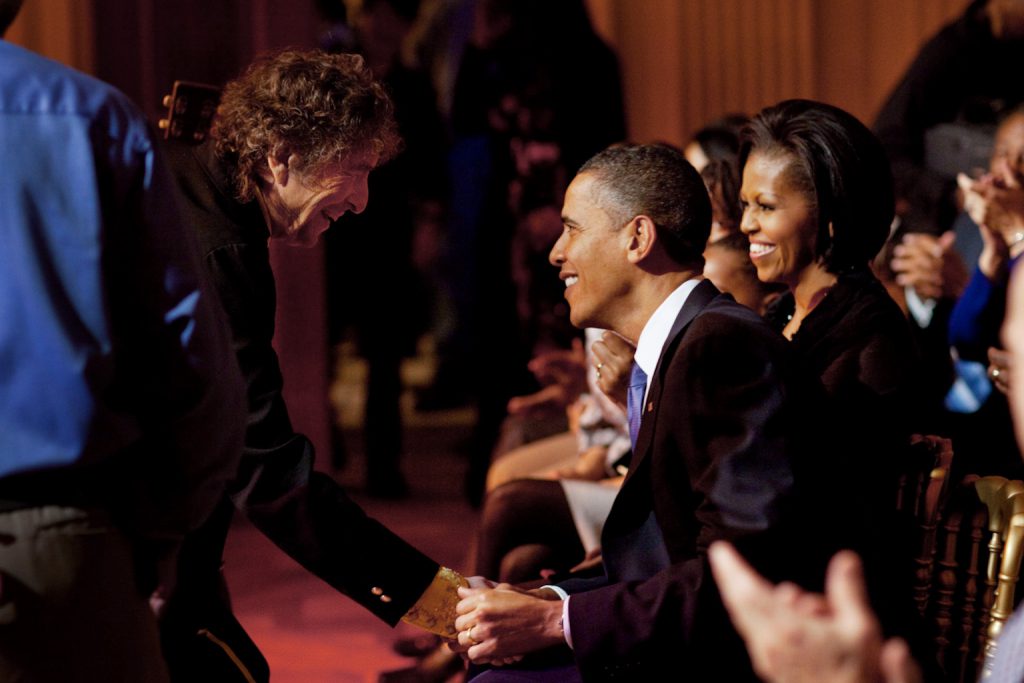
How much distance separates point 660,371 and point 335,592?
2.45 metres

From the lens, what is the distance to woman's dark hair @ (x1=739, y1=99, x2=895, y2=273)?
85.7 inches

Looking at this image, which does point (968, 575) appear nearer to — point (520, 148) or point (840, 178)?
point (840, 178)

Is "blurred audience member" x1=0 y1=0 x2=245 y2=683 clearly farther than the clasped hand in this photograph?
No

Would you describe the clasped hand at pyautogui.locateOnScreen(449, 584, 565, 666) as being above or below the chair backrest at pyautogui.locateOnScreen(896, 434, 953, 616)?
below

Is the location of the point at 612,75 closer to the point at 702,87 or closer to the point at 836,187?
the point at 702,87

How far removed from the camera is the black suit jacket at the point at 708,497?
63.4 inches

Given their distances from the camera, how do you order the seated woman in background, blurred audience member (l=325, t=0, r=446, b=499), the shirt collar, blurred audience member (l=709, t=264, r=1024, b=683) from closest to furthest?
blurred audience member (l=709, t=264, r=1024, b=683), the shirt collar, the seated woman in background, blurred audience member (l=325, t=0, r=446, b=499)

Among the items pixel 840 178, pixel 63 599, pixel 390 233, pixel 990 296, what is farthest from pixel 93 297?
pixel 390 233

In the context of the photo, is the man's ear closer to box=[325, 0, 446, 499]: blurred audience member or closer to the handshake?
the handshake

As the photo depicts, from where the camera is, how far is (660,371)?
1776 mm

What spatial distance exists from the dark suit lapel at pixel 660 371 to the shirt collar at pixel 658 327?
24 mm

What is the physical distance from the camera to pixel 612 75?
4.70 metres

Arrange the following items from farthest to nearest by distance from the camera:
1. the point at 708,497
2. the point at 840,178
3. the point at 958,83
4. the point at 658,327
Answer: the point at 958,83 < the point at 840,178 < the point at 658,327 < the point at 708,497

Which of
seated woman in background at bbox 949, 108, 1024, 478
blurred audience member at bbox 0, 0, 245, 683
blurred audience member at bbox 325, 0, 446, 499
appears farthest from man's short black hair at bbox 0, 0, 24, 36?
blurred audience member at bbox 325, 0, 446, 499
